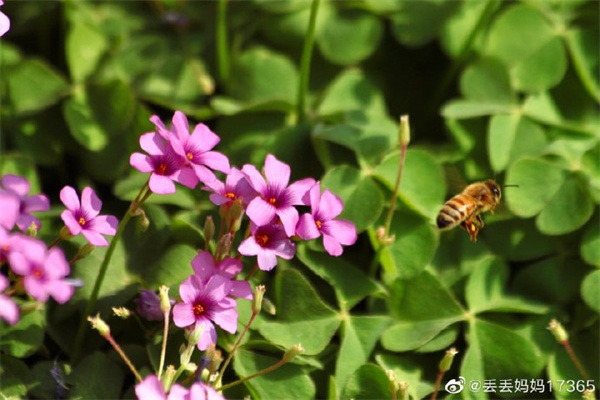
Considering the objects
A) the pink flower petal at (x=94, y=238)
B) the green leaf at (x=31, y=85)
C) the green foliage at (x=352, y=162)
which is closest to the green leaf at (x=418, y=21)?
the green foliage at (x=352, y=162)

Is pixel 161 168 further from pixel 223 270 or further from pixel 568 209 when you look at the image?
pixel 568 209

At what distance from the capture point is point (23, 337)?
1.36 metres

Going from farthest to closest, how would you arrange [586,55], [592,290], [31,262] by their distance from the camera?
[586,55], [592,290], [31,262]

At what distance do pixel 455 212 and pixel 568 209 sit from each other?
0.34 m

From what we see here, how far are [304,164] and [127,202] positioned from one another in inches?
13.6

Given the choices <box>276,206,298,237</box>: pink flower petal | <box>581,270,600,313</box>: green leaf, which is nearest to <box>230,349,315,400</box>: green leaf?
<box>276,206,298,237</box>: pink flower petal

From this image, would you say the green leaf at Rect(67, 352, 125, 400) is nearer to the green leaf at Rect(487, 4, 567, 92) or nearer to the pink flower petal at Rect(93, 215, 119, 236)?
the pink flower petal at Rect(93, 215, 119, 236)

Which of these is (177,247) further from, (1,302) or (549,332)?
(549,332)

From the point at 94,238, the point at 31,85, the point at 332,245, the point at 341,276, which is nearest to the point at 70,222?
the point at 94,238

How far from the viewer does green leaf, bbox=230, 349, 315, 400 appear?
1334 mm

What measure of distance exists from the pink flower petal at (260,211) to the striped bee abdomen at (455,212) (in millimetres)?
272

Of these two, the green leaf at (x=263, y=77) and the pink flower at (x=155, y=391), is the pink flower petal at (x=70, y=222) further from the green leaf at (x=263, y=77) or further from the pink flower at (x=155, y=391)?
the green leaf at (x=263, y=77)

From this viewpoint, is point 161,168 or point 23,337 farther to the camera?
point 23,337

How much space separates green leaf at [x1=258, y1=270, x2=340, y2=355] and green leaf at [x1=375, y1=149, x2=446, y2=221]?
257 mm
